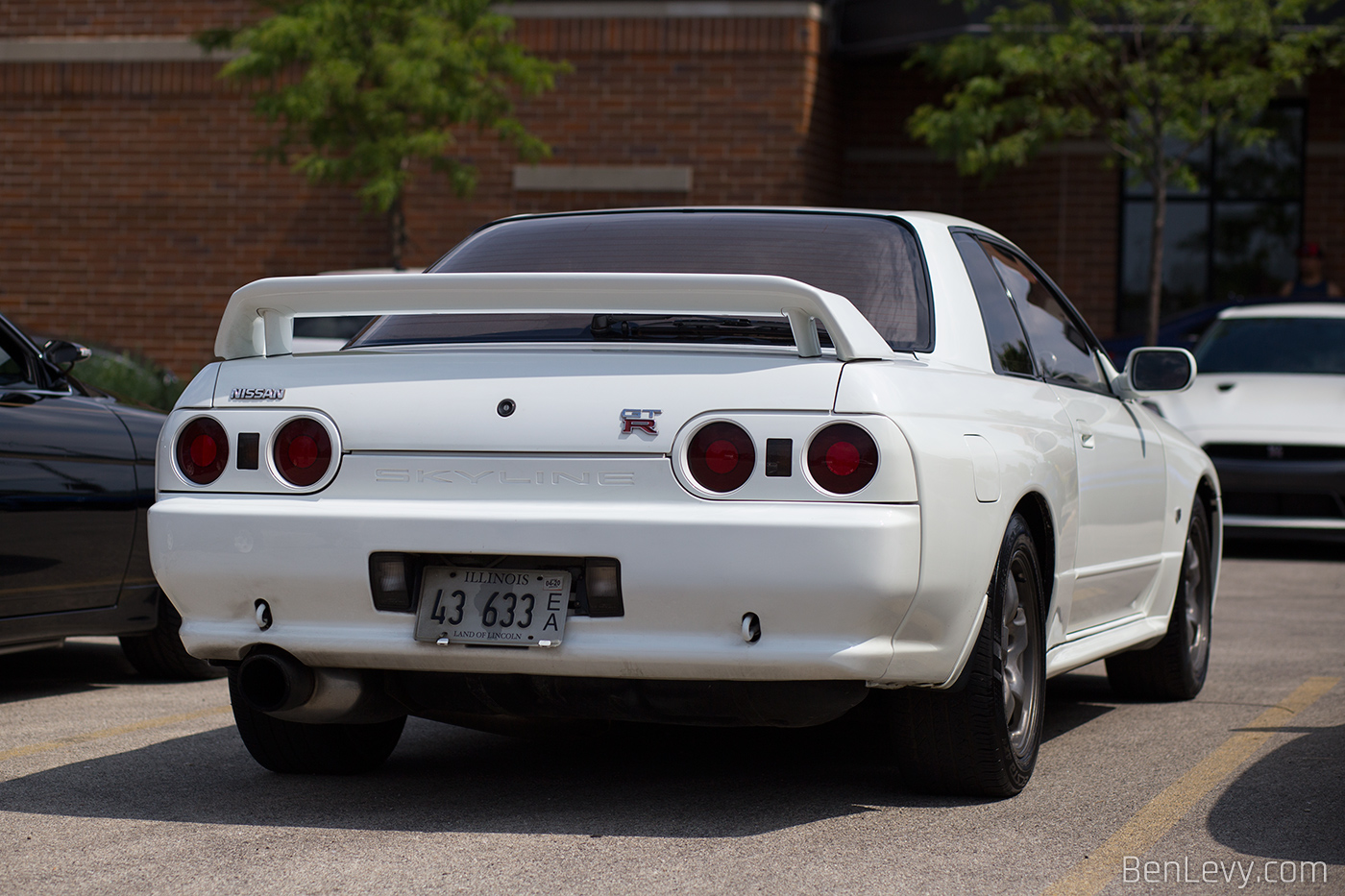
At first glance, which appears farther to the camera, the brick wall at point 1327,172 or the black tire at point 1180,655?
the brick wall at point 1327,172

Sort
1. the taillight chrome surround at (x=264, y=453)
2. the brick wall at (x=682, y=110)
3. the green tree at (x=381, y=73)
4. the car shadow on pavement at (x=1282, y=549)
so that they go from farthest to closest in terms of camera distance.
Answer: the brick wall at (x=682, y=110), the green tree at (x=381, y=73), the car shadow on pavement at (x=1282, y=549), the taillight chrome surround at (x=264, y=453)

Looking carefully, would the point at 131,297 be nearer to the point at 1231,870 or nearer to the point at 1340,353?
the point at 1340,353

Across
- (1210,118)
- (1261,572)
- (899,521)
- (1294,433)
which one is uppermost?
(1210,118)

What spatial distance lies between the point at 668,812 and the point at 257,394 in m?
1.39

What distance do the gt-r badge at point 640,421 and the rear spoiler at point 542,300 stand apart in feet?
0.88

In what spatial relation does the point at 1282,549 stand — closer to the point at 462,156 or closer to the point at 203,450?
the point at 203,450

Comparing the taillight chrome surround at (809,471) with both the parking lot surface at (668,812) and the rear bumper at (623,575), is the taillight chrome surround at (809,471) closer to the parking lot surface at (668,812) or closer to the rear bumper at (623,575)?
the rear bumper at (623,575)

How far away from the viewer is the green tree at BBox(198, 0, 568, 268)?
47.2 ft

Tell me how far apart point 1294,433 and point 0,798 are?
28.3 ft

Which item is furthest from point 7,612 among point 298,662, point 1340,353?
point 1340,353

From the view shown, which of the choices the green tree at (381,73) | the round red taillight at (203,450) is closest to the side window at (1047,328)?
the round red taillight at (203,450)

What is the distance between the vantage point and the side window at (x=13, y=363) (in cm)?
602

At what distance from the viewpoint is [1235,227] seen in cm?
1897

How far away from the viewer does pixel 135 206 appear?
773 inches
